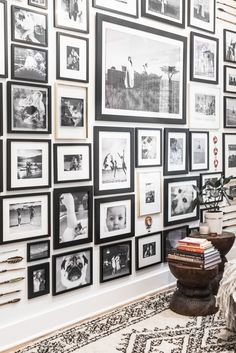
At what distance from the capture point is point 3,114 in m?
2.77

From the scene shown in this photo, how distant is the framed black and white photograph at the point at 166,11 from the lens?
367 cm

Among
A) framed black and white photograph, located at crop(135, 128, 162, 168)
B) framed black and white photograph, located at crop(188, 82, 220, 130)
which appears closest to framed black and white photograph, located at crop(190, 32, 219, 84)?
framed black and white photograph, located at crop(188, 82, 220, 130)

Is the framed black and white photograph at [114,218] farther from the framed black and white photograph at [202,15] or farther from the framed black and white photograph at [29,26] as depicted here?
the framed black and white photograph at [202,15]

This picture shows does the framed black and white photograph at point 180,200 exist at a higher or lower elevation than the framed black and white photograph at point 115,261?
higher

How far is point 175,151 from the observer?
4020 millimetres

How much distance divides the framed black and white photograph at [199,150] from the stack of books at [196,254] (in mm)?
996

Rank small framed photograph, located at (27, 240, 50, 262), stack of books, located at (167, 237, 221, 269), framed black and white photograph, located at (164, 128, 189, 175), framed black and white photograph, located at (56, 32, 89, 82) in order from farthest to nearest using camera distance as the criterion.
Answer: framed black and white photograph, located at (164, 128, 189, 175), stack of books, located at (167, 237, 221, 269), framed black and white photograph, located at (56, 32, 89, 82), small framed photograph, located at (27, 240, 50, 262)

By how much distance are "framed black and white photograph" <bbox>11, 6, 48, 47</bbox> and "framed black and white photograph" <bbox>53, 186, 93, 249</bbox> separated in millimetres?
997

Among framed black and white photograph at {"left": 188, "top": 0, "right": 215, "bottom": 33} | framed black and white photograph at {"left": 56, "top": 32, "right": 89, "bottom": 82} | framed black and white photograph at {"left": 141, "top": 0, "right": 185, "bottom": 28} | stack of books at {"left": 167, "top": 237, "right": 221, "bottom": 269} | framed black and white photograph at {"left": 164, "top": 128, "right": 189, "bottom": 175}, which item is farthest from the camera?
framed black and white photograph at {"left": 188, "top": 0, "right": 215, "bottom": 33}

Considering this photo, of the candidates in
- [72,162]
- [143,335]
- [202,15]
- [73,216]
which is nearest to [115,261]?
[73,216]

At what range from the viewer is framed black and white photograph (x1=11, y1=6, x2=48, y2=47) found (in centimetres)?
280

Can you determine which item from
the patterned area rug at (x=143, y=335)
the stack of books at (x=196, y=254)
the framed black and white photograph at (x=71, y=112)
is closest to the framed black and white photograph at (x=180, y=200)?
the stack of books at (x=196, y=254)

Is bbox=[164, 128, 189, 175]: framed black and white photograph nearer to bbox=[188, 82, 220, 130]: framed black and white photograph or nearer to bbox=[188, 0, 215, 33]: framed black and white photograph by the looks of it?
bbox=[188, 82, 220, 130]: framed black and white photograph

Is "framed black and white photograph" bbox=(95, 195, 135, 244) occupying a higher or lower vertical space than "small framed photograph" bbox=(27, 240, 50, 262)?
higher
